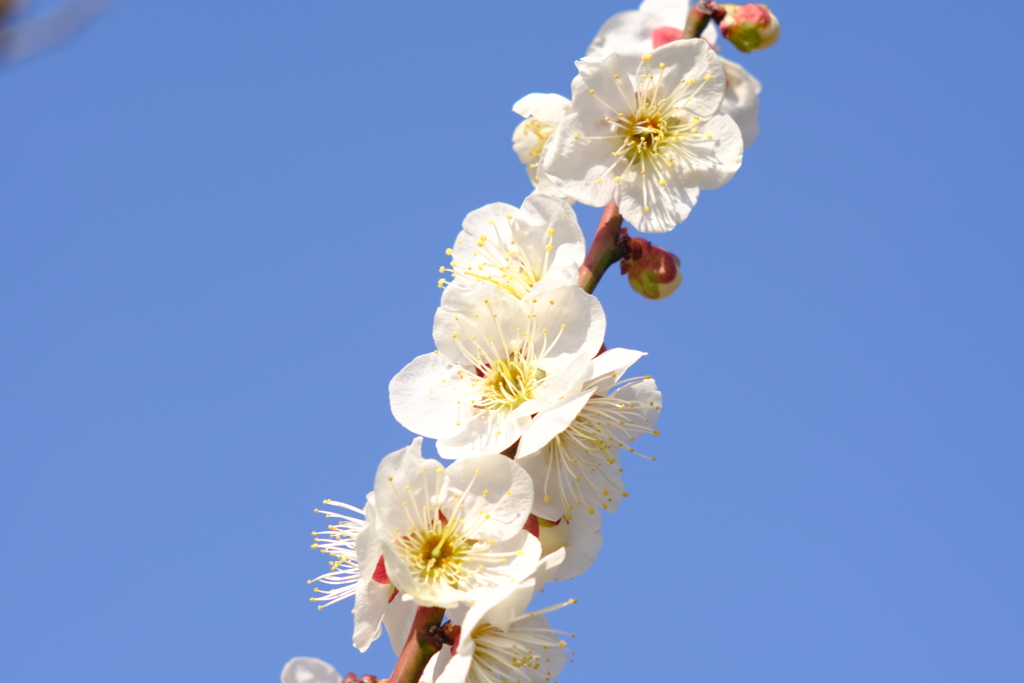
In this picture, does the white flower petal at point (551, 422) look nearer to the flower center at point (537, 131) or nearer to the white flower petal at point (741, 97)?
the flower center at point (537, 131)

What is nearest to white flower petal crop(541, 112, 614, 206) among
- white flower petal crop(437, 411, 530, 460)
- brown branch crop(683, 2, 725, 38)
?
brown branch crop(683, 2, 725, 38)

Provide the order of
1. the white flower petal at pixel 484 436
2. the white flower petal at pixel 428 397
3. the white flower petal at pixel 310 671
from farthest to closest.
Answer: the white flower petal at pixel 310 671
the white flower petal at pixel 428 397
the white flower petal at pixel 484 436

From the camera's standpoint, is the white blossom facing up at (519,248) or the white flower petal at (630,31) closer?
the white blossom facing up at (519,248)

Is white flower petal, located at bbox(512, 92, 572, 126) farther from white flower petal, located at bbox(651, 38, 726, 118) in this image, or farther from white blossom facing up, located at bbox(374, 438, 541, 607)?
white blossom facing up, located at bbox(374, 438, 541, 607)

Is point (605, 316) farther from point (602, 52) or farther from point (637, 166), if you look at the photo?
point (602, 52)

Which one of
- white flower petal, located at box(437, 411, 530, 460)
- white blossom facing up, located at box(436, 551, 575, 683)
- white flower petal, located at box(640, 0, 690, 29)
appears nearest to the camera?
white blossom facing up, located at box(436, 551, 575, 683)

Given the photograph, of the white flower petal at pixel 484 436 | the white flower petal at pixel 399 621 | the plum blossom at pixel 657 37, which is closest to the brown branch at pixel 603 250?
the white flower petal at pixel 484 436

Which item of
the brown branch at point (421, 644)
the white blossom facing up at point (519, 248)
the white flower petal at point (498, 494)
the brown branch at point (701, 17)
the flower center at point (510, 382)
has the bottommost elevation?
the brown branch at point (421, 644)
